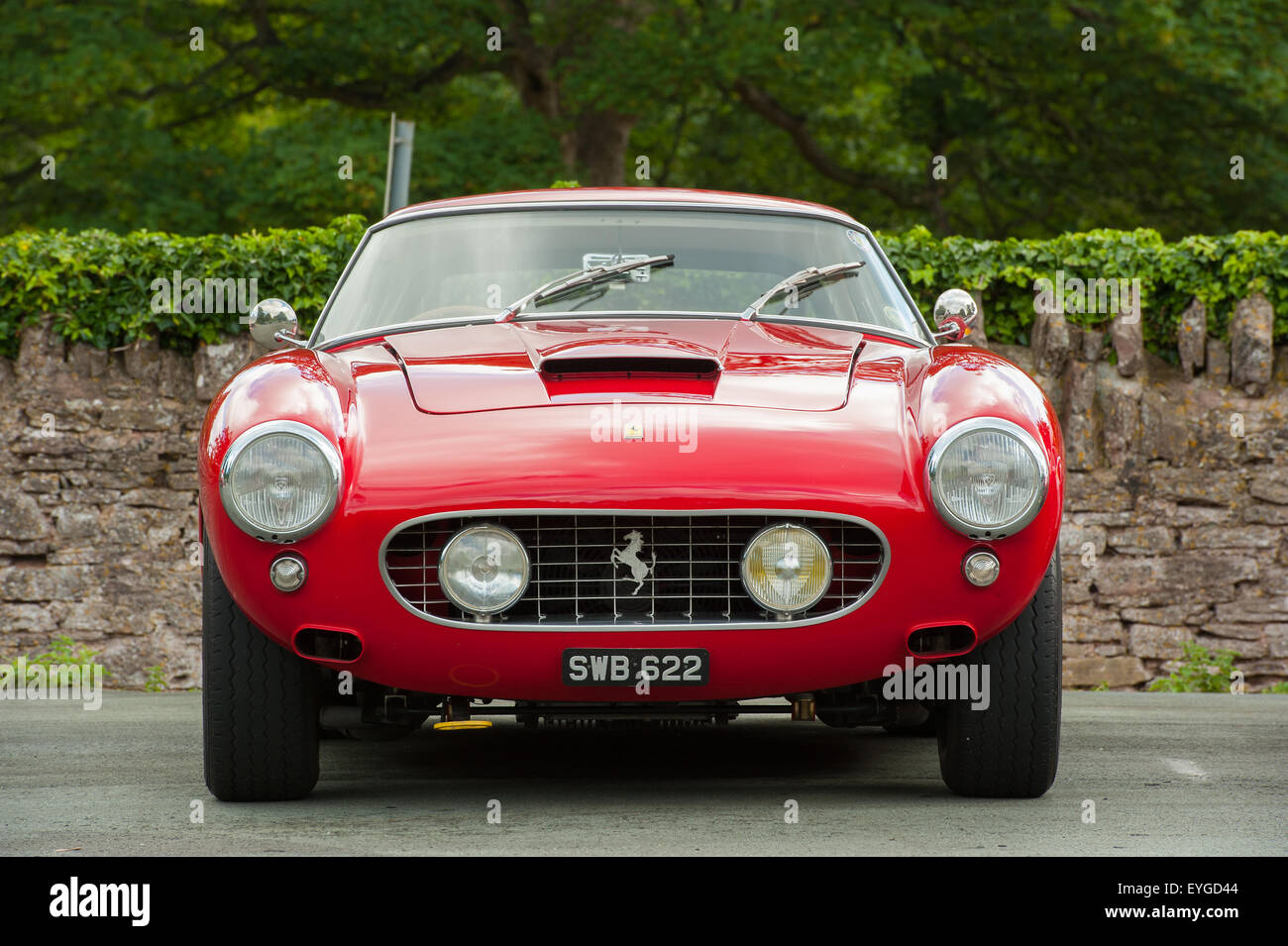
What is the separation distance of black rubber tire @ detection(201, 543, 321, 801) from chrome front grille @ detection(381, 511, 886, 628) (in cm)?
43

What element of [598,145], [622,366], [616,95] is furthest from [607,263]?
[598,145]

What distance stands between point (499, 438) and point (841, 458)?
0.73m

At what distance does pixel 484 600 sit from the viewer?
10.6 ft

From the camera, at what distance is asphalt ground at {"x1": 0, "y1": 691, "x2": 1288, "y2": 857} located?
3100mm

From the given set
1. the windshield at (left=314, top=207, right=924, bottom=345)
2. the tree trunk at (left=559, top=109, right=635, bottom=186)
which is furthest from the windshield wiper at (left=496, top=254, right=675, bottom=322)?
the tree trunk at (left=559, top=109, right=635, bottom=186)

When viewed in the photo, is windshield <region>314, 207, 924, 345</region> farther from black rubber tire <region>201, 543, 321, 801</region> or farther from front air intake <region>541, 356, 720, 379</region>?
black rubber tire <region>201, 543, 321, 801</region>

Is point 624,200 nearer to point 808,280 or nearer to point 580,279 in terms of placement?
point 580,279

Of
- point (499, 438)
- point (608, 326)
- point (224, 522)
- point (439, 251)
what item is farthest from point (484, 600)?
point (439, 251)

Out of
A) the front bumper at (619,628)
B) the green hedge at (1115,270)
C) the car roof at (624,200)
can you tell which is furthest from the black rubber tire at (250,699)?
the green hedge at (1115,270)

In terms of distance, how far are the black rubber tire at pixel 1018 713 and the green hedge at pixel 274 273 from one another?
4885 mm

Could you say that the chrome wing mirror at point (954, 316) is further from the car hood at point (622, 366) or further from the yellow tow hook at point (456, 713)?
the yellow tow hook at point (456, 713)

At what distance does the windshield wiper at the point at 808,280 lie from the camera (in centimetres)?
433

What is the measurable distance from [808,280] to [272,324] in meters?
1.57

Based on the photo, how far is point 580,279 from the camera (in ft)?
14.3
